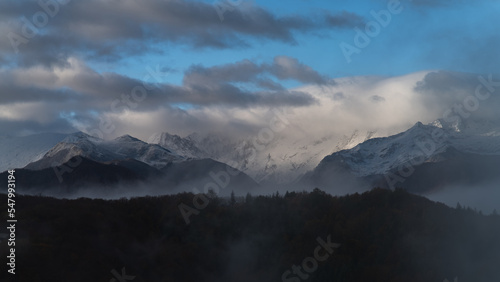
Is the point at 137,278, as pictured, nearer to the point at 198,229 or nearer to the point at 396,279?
the point at 198,229

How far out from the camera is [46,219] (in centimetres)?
16988

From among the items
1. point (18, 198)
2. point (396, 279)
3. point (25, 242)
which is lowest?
point (396, 279)

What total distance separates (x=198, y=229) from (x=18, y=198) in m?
49.6

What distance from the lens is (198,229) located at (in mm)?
193875

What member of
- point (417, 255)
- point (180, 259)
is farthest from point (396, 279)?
point (180, 259)

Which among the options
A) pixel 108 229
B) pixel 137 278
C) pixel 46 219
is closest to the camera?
pixel 137 278

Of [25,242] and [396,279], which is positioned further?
[396,279]

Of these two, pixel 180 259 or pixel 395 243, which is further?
pixel 395 243

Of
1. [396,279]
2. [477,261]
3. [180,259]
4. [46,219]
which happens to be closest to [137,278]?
[180,259]

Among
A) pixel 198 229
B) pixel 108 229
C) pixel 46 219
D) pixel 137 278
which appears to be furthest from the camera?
pixel 198 229

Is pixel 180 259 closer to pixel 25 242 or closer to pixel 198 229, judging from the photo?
pixel 198 229

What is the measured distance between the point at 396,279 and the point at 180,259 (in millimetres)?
55128

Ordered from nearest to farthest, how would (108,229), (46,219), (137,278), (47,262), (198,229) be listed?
(47,262) < (137,278) < (46,219) < (108,229) < (198,229)

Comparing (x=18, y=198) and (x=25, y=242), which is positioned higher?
(x=18, y=198)
